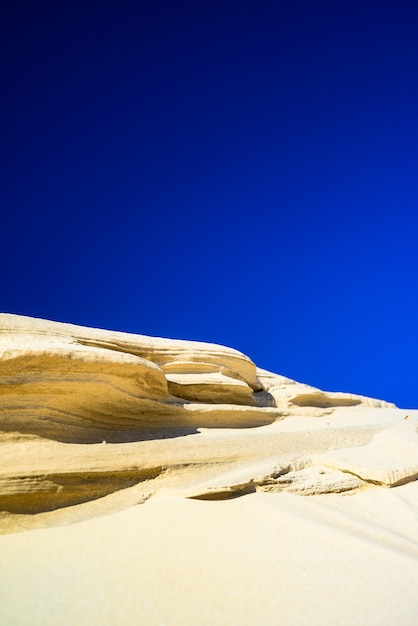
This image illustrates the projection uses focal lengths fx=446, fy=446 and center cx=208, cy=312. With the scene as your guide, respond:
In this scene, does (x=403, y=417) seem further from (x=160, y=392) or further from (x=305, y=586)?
(x=305, y=586)

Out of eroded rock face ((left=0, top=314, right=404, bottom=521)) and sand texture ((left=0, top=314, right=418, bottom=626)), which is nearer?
sand texture ((left=0, top=314, right=418, bottom=626))

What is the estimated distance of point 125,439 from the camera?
7.16m

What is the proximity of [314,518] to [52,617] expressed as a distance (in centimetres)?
310

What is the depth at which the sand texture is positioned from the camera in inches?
143

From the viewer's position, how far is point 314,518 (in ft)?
17.4

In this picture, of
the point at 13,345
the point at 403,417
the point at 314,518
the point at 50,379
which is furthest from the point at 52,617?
the point at 403,417

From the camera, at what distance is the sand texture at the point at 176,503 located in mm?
3633

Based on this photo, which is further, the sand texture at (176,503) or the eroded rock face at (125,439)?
the eroded rock face at (125,439)

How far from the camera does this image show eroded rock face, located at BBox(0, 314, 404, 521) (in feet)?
19.1

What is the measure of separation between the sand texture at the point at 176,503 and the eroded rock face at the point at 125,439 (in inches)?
0.9

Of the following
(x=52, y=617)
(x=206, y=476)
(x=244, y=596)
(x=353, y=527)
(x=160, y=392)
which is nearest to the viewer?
(x=52, y=617)

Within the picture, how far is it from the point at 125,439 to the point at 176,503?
1902mm

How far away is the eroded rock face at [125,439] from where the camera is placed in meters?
5.81

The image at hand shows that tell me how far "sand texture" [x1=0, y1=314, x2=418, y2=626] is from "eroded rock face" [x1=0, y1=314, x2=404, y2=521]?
24 mm
